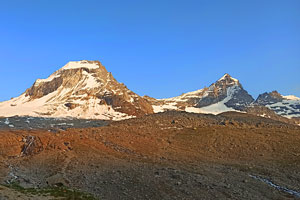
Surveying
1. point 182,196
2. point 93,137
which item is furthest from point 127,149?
point 182,196

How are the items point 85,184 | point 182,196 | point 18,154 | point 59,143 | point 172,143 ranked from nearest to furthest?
point 182,196 → point 85,184 → point 18,154 → point 59,143 → point 172,143

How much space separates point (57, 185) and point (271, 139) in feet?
126

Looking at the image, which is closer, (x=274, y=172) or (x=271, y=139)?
(x=274, y=172)

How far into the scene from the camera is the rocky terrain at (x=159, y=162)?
29.9 meters

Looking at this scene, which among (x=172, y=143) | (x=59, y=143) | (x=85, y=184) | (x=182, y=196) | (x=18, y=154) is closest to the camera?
(x=182, y=196)

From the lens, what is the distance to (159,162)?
4022cm

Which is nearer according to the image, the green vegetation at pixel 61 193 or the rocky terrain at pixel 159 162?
the green vegetation at pixel 61 193

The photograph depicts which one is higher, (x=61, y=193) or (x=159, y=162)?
(x=159, y=162)

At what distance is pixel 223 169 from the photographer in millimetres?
37781

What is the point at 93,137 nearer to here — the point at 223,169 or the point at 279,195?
the point at 223,169

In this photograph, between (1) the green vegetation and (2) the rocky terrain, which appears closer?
(1) the green vegetation

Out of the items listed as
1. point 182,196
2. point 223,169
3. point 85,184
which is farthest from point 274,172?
point 85,184

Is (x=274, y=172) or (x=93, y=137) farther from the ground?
(x=93, y=137)

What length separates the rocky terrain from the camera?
1177 inches
